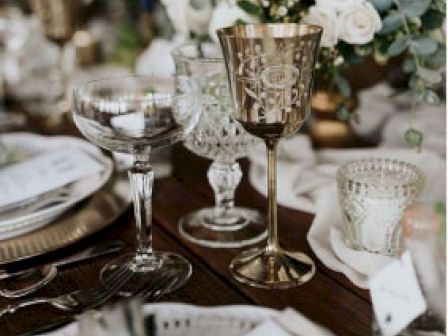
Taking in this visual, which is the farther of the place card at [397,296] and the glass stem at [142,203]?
the glass stem at [142,203]

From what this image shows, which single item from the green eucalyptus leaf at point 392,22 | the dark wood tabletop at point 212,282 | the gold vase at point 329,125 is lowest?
the dark wood tabletop at point 212,282

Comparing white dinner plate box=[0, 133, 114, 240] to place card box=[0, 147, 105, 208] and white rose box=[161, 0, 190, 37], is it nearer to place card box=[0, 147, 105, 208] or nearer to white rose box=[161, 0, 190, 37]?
place card box=[0, 147, 105, 208]

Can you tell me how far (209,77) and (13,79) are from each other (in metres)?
1.04

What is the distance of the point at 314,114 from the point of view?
134 centimetres

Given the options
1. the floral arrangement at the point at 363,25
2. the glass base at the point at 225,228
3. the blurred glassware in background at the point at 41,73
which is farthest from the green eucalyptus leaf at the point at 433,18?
the blurred glassware in background at the point at 41,73

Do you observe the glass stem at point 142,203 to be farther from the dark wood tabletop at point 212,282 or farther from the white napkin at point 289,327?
the white napkin at point 289,327

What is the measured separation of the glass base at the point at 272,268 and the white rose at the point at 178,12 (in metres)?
0.37

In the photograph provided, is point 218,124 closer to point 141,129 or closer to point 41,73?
point 141,129

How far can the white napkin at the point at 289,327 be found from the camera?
1.91ft

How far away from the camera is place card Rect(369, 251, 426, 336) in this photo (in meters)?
0.53

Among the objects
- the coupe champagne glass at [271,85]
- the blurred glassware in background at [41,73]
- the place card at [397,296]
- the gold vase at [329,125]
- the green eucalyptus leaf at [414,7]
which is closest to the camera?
the place card at [397,296]

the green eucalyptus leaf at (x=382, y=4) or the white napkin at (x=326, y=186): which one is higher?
the green eucalyptus leaf at (x=382, y=4)

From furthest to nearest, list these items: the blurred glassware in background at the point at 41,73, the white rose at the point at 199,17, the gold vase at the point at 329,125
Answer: the blurred glassware in background at the point at 41,73 < the gold vase at the point at 329,125 < the white rose at the point at 199,17

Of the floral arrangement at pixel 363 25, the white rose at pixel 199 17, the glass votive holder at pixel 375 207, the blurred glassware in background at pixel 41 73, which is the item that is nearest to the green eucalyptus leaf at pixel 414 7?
the floral arrangement at pixel 363 25
